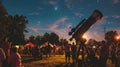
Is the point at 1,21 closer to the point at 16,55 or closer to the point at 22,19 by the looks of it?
the point at 22,19

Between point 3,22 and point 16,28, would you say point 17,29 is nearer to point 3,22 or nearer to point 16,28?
point 16,28

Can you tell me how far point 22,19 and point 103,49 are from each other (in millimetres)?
94663

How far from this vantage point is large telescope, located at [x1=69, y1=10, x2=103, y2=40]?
15734 millimetres

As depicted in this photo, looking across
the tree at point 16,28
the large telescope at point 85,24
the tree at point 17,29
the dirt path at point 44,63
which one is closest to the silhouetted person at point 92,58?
the large telescope at point 85,24

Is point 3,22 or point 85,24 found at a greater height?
point 3,22

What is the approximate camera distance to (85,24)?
1625 cm

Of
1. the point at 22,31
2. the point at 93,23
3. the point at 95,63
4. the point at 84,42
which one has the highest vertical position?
the point at 22,31

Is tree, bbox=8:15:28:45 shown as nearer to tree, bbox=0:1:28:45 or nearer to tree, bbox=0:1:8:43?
tree, bbox=0:1:28:45

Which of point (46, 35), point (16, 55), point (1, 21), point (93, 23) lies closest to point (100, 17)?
point (93, 23)

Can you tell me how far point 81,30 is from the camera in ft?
54.0

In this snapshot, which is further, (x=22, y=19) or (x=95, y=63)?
(x=22, y=19)

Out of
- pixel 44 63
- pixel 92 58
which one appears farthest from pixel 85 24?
pixel 44 63

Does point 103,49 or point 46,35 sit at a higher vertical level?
point 46,35

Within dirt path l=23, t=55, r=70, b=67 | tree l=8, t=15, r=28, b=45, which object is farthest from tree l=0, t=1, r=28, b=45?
dirt path l=23, t=55, r=70, b=67
